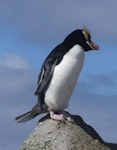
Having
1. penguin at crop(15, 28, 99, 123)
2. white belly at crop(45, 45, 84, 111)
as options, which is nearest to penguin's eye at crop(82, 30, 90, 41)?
penguin at crop(15, 28, 99, 123)

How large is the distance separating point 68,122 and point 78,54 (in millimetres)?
860

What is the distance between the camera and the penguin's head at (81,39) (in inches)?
265

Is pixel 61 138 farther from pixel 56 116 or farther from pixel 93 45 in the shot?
pixel 93 45

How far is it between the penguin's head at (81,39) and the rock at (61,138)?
985 mm

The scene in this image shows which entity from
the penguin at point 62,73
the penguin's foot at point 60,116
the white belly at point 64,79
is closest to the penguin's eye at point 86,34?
the penguin at point 62,73

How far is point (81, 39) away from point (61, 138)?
130 centimetres

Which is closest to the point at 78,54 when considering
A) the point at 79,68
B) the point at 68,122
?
the point at 79,68

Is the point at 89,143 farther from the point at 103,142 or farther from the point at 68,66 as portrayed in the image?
the point at 68,66

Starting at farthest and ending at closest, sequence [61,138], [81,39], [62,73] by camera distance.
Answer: [81,39], [62,73], [61,138]

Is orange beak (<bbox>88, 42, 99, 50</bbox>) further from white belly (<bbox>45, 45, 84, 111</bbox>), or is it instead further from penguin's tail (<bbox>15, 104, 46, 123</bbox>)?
penguin's tail (<bbox>15, 104, 46, 123</bbox>)

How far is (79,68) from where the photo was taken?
6.61 metres

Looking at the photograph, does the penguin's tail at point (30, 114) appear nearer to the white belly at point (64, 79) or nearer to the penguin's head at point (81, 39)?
the white belly at point (64, 79)

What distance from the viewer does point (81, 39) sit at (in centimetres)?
677

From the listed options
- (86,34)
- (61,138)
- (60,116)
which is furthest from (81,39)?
(61,138)
